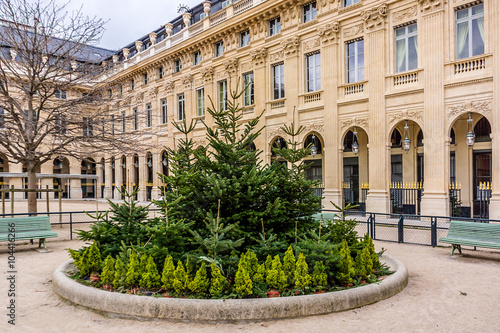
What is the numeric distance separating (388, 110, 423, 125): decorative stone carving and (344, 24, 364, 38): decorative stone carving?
4918mm

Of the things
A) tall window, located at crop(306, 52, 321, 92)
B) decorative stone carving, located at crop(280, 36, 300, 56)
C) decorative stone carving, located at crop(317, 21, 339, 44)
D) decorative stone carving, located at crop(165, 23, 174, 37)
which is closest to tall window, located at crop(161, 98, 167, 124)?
decorative stone carving, located at crop(165, 23, 174, 37)

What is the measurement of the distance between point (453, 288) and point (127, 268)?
18.8 feet

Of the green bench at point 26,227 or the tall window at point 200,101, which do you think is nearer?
the green bench at point 26,227

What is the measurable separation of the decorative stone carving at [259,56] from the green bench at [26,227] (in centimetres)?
1793

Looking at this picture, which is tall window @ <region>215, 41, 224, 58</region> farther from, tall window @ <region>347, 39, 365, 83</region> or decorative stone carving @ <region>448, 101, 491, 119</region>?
decorative stone carving @ <region>448, 101, 491, 119</region>

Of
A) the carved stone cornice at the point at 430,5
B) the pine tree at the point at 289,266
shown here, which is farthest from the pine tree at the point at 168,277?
the carved stone cornice at the point at 430,5

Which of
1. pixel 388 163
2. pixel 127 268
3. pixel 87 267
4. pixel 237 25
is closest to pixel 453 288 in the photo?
pixel 127 268

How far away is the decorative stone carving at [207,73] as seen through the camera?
2932 cm

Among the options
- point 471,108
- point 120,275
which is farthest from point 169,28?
point 120,275

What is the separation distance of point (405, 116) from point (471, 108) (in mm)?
2844

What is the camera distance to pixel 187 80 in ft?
104

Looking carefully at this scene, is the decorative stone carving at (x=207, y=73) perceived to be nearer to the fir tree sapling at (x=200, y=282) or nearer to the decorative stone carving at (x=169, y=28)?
the decorative stone carving at (x=169, y=28)

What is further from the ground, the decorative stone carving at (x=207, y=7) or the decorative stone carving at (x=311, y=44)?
the decorative stone carving at (x=207, y=7)

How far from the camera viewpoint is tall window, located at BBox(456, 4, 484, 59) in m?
16.2
